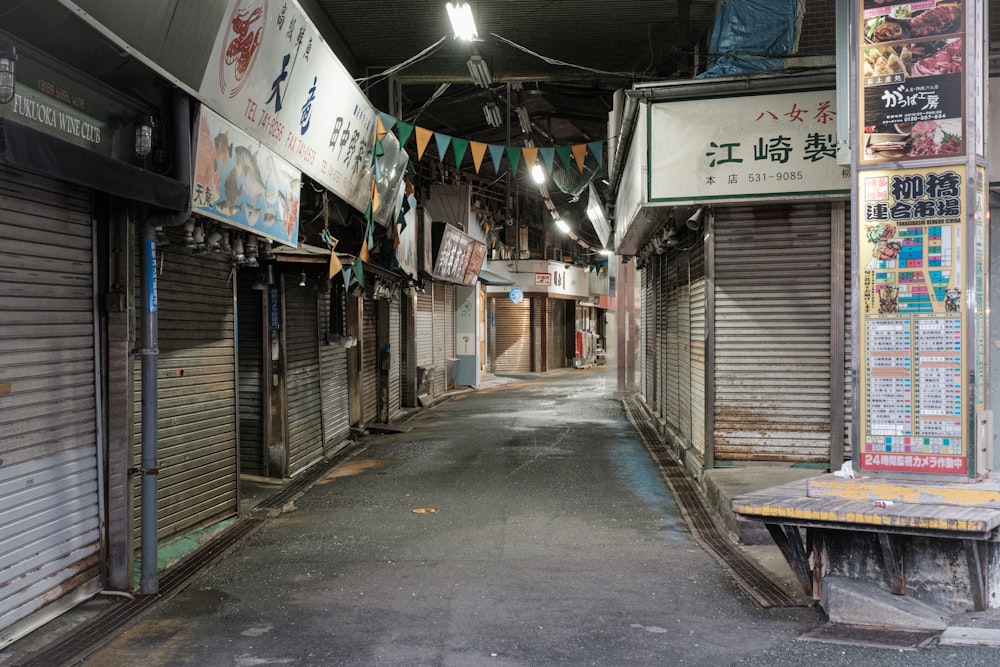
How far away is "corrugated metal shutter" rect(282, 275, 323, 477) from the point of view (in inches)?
444

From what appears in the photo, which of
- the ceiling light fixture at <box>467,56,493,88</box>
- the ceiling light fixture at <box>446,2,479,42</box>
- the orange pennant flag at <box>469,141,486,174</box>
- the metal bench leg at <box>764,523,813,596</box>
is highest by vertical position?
the ceiling light fixture at <box>467,56,493,88</box>

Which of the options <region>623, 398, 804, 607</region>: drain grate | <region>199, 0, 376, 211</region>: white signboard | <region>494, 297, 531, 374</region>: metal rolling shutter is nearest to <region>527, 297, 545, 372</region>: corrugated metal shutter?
<region>494, 297, 531, 374</region>: metal rolling shutter

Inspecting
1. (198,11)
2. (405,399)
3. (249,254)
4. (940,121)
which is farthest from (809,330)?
(405,399)

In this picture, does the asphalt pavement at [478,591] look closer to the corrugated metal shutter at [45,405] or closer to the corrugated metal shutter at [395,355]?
the corrugated metal shutter at [45,405]

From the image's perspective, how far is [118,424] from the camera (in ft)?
20.2

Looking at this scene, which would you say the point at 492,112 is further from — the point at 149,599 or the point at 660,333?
the point at 149,599

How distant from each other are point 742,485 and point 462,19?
687cm

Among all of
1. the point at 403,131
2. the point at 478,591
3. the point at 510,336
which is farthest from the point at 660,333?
the point at 510,336

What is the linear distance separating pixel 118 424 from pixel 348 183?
6192mm

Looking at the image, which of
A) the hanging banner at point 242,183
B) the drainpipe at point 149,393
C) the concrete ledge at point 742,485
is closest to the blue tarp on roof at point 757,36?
the concrete ledge at point 742,485

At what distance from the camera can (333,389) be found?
1386 cm

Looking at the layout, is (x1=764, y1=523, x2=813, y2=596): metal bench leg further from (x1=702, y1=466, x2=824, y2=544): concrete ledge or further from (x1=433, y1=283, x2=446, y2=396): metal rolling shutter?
(x1=433, y1=283, x2=446, y2=396): metal rolling shutter

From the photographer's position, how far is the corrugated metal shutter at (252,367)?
10.8 m

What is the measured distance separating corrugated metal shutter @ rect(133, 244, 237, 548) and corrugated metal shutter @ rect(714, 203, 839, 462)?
620 centimetres
